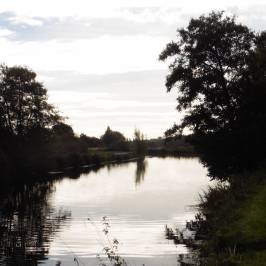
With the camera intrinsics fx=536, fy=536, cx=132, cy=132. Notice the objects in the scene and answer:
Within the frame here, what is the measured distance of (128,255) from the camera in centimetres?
2055

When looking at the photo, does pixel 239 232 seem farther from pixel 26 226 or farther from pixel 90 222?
pixel 26 226

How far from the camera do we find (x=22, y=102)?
71500mm

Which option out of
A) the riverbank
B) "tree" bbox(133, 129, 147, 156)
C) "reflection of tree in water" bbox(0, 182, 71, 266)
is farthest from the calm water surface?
"tree" bbox(133, 129, 147, 156)

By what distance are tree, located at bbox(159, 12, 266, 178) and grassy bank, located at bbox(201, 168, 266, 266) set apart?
12.3 meters

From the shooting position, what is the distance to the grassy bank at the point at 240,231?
1379 centimetres

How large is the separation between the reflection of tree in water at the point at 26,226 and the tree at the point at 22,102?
26576mm

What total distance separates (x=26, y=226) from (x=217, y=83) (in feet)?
62.8

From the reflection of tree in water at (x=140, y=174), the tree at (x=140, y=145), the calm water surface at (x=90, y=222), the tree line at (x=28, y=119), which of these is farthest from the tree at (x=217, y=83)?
the tree at (x=140, y=145)

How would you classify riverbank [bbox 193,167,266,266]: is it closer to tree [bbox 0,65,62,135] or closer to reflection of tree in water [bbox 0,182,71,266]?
reflection of tree in water [bbox 0,182,71,266]

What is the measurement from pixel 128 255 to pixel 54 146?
5899cm

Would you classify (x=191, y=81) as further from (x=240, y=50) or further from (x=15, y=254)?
(x=15, y=254)

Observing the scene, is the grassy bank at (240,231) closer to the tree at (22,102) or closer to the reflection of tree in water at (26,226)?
the reflection of tree in water at (26,226)

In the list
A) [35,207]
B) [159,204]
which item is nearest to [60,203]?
[35,207]

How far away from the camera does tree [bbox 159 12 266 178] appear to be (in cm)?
3778
